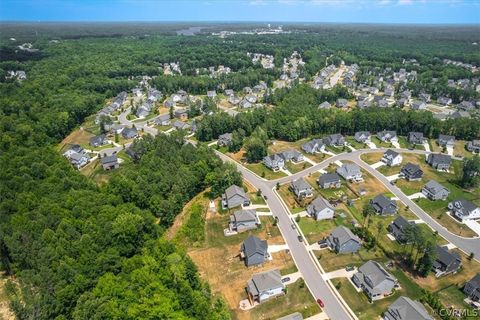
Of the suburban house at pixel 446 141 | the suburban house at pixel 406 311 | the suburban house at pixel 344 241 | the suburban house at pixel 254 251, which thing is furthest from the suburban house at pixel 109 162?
the suburban house at pixel 446 141

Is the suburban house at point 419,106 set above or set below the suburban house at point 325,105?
below

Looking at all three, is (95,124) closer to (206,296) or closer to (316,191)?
(316,191)

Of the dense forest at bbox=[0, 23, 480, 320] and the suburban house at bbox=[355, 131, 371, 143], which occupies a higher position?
the dense forest at bbox=[0, 23, 480, 320]

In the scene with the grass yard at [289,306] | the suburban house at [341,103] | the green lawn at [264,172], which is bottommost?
the grass yard at [289,306]

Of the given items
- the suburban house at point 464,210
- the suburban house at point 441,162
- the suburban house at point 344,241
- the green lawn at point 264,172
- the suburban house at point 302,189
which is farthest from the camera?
the suburban house at point 441,162

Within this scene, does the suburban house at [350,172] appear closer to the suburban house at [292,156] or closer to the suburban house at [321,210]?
the suburban house at [292,156]

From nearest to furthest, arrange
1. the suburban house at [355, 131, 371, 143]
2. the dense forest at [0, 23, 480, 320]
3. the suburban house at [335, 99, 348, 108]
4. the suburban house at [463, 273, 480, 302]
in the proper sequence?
the dense forest at [0, 23, 480, 320]
the suburban house at [463, 273, 480, 302]
the suburban house at [355, 131, 371, 143]
the suburban house at [335, 99, 348, 108]

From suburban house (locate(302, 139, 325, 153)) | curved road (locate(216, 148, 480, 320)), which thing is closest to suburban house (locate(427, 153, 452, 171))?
curved road (locate(216, 148, 480, 320))

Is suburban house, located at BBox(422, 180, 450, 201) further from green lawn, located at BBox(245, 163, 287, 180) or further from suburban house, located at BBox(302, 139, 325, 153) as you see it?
green lawn, located at BBox(245, 163, 287, 180)
